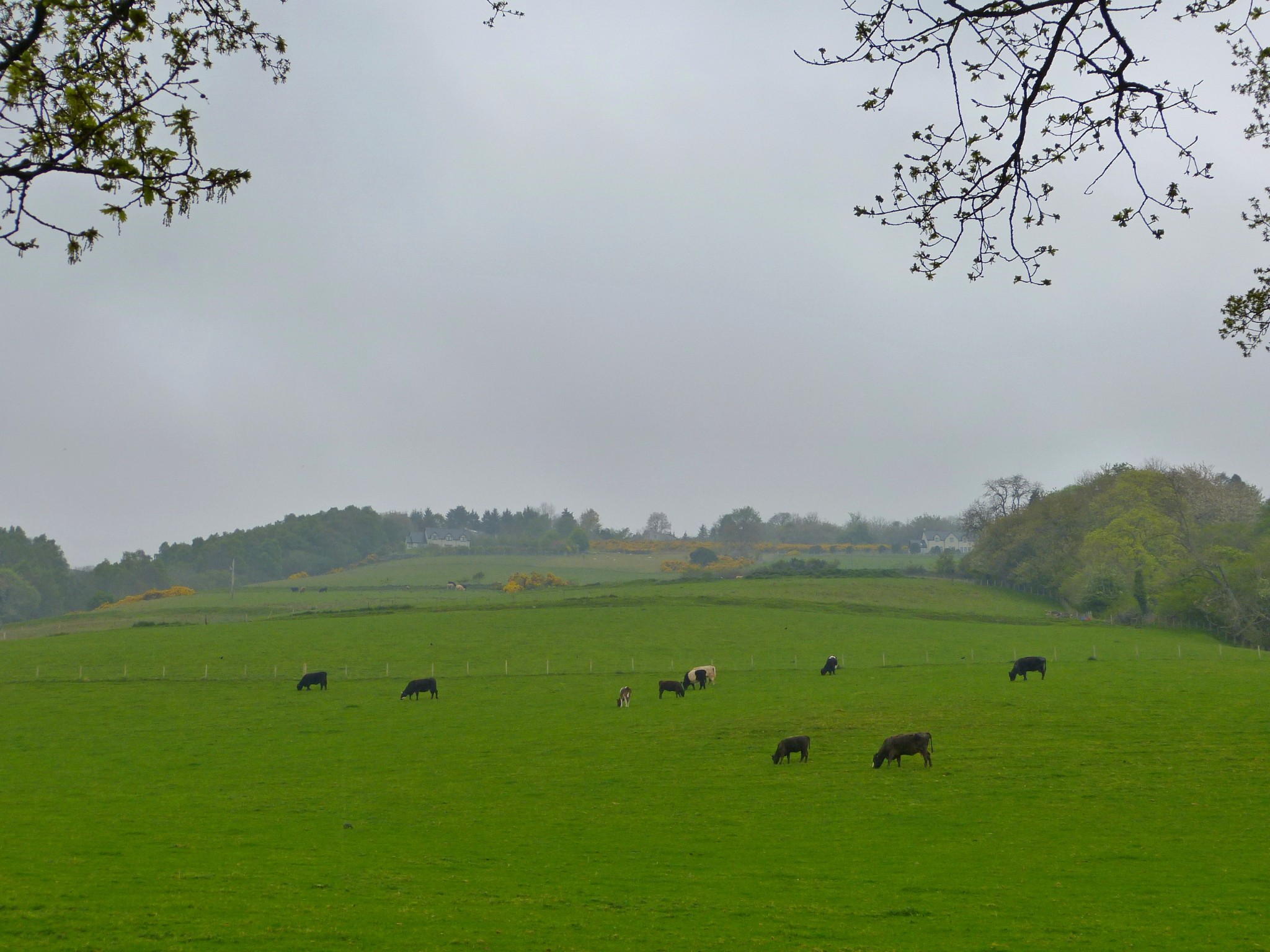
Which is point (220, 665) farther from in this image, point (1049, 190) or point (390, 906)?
point (1049, 190)

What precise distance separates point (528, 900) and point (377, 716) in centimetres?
2474

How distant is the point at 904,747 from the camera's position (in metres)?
23.0

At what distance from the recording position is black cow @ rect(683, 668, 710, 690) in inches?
1649

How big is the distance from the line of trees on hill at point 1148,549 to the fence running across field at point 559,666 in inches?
477

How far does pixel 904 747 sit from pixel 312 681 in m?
31.7

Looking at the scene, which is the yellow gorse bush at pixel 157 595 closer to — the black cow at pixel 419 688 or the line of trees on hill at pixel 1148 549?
the black cow at pixel 419 688

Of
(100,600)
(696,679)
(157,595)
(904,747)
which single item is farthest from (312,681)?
(100,600)

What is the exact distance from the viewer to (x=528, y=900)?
1238 centimetres

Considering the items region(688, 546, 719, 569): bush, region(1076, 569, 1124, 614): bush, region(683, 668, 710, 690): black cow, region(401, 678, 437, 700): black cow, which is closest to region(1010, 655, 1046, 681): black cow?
region(683, 668, 710, 690): black cow

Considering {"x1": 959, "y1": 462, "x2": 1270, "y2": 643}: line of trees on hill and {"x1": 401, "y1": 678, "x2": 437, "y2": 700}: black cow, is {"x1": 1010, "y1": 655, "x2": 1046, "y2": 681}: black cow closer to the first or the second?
{"x1": 401, "y1": 678, "x2": 437, "y2": 700}: black cow

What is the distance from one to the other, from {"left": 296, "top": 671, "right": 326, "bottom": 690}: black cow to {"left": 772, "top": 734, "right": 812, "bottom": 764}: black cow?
2780cm

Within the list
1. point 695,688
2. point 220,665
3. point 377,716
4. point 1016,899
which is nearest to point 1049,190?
point 1016,899

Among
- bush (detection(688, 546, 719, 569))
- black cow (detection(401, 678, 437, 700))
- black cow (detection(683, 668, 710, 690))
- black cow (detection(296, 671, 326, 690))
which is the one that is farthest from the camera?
bush (detection(688, 546, 719, 569))

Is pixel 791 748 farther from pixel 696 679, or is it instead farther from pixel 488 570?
pixel 488 570
